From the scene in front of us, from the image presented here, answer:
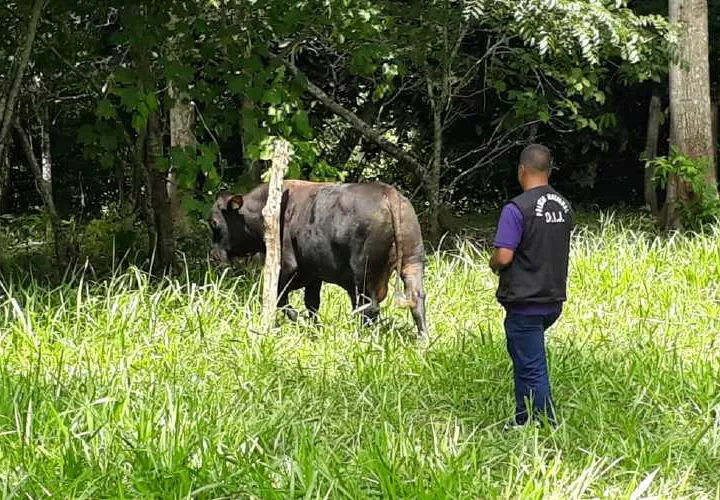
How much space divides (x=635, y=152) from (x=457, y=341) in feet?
33.0

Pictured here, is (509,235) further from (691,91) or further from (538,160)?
(691,91)

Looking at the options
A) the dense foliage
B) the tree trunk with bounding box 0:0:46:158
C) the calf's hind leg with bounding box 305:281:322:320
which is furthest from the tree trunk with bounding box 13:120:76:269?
the calf's hind leg with bounding box 305:281:322:320

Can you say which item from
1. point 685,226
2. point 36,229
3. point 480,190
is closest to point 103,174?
point 36,229

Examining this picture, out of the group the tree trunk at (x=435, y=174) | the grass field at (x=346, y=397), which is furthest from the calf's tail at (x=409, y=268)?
the tree trunk at (x=435, y=174)

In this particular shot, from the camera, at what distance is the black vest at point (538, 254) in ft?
15.4

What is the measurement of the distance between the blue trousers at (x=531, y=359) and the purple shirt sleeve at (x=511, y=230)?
1.29 ft

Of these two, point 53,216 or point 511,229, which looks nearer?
point 511,229

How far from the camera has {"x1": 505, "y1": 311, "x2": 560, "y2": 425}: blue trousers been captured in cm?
479

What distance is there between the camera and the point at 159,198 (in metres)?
8.71

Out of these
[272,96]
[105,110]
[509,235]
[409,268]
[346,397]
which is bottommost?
[346,397]

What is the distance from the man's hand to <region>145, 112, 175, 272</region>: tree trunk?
4.62 metres

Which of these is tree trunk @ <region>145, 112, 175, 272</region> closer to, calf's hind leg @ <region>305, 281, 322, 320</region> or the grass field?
the grass field

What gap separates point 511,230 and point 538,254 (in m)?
0.19

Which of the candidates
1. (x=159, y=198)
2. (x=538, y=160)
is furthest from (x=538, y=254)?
(x=159, y=198)
